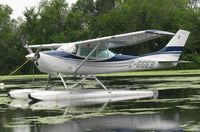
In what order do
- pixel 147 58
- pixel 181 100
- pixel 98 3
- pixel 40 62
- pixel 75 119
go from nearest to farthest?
pixel 75 119
pixel 181 100
pixel 40 62
pixel 147 58
pixel 98 3

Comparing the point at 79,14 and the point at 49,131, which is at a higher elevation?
the point at 79,14

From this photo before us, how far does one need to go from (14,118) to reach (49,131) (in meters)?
2.45

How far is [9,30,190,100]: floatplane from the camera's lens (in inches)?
629

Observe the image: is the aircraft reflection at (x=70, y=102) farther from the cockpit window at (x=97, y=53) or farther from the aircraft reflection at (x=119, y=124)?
the aircraft reflection at (x=119, y=124)

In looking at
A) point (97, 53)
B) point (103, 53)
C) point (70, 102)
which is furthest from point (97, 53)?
point (70, 102)

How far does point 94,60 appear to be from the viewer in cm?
1764

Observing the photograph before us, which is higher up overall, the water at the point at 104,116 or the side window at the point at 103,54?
the side window at the point at 103,54

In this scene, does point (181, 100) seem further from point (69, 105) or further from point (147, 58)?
point (147, 58)

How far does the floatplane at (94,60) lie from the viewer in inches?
629

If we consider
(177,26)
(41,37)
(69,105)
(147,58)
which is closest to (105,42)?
(147,58)

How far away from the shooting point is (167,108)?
11.8m

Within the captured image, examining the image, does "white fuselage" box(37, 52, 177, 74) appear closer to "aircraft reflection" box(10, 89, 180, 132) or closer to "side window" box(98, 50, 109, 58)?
"side window" box(98, 50, 109, 58)

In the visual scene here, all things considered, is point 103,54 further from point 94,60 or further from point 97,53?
point 94,60

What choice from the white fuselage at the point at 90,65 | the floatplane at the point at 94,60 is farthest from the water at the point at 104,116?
the white fuselage at the point at 90,65
